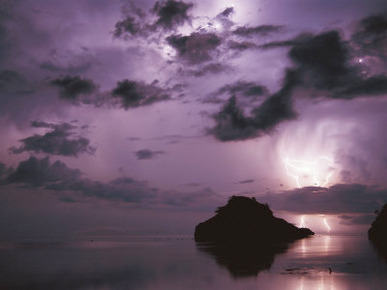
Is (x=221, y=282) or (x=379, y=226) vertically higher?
(x=379, y=226)

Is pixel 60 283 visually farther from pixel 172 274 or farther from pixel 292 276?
pixel 292 276

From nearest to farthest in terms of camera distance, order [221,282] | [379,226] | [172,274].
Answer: [221,282], [172,274], [379,226]

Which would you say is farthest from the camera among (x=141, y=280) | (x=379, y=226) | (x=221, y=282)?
(x=379, y=226)

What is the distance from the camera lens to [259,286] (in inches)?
1957

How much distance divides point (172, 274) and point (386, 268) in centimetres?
3576

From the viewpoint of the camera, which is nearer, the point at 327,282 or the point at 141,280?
the point at 327,282

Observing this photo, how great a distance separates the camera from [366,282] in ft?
171

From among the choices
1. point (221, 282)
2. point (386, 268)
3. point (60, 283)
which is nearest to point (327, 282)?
point (221, 282)

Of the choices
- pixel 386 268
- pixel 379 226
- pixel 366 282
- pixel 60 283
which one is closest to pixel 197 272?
pixel 60 283

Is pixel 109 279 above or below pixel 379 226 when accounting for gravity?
below

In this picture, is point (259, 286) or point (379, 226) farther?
point (379, 226)

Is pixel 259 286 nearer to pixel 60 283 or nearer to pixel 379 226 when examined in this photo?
pixel 60 283

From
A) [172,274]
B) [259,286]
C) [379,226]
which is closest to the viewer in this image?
[259,286]

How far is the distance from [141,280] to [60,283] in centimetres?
1120
